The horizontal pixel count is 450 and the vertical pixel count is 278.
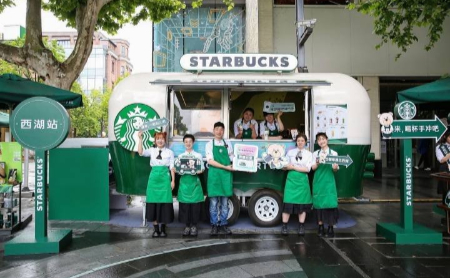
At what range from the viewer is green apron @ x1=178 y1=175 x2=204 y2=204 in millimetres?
6418

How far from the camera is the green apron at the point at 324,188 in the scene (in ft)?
20.8

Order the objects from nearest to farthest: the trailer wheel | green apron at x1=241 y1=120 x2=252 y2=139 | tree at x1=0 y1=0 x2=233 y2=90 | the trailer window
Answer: the trailer wheel < the trailer window < green apron at x1=241 y1=120 x2=252 y2=139 < tree at x1=0 y1=0 x2=233 y2=90

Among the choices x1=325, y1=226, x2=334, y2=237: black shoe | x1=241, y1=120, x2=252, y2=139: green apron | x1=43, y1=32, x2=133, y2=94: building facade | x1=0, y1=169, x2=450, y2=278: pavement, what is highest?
x1=43, y1=32, x2=133, y2=94: building facade

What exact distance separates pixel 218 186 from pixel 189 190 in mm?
496

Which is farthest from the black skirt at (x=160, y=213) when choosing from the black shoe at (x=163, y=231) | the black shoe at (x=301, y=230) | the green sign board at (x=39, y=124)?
the black shoe at (x=301, y=230)

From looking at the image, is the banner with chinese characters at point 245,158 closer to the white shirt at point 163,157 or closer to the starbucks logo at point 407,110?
the white shirt at point 163,157

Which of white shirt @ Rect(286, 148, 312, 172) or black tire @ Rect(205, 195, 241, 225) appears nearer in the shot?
white shirt @ Rect(286, 148, 312, 172)

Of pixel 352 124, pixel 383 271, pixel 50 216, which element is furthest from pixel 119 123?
pixel 383 271

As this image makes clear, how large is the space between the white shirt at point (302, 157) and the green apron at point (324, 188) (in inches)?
8.8

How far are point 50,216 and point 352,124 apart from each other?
238 inches

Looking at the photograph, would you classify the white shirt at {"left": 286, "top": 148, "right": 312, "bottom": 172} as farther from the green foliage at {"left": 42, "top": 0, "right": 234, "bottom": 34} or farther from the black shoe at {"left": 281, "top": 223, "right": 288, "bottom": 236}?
the green foliage at {"left": 42, "top": 0, "right": 234, "bottom": 34}

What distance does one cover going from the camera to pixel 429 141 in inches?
655

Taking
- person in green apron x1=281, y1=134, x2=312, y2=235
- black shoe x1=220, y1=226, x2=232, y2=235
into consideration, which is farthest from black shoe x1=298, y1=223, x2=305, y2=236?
black shoe x1=220, y1=226, x2=232, y2=235

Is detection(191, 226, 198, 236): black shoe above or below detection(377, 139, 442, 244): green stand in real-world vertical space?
below
